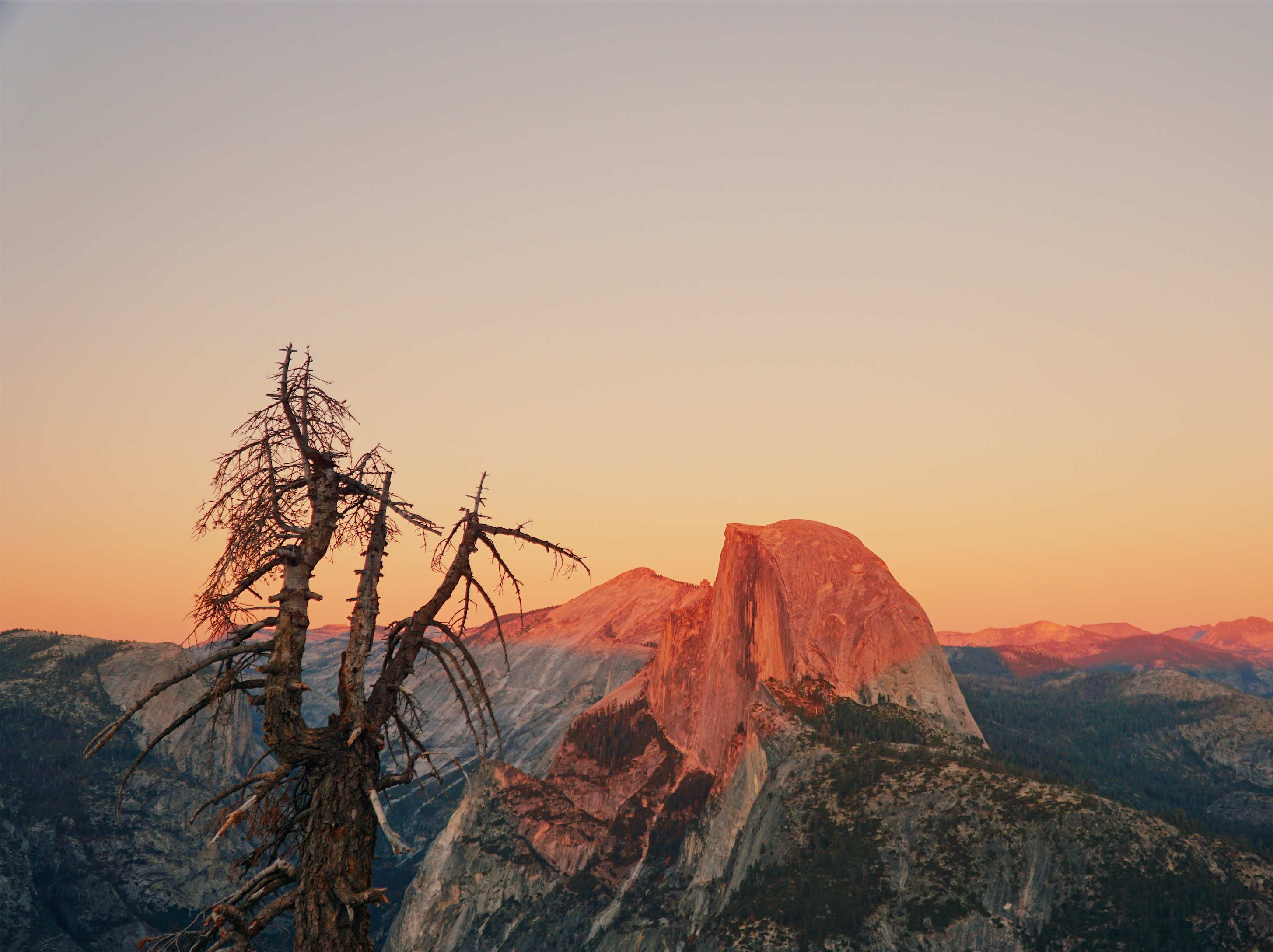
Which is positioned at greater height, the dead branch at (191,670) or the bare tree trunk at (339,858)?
the dead branch at (191,670)

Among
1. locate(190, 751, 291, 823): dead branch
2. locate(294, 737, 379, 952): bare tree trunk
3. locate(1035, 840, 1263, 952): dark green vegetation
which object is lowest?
locate(1035, 840, 1263, 952): dark green vegetation

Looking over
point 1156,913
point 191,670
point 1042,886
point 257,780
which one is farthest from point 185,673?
point 1042,886

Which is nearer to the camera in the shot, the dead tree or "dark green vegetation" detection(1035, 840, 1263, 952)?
the dead tree

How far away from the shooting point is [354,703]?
43.6 ft

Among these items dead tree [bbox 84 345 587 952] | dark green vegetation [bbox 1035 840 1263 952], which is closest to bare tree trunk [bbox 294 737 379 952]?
dead tree [bbox 84 345 587 952]

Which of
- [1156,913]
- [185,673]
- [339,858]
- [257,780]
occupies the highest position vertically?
[185,673]

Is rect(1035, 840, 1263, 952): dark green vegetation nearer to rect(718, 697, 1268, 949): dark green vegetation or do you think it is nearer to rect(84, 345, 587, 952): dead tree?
rect(718, 697, 1268, 949): dark green vegetation

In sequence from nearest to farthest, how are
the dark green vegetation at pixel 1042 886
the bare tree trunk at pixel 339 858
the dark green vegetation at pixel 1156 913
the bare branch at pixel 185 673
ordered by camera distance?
the bare branch at pixel 185 673 → the bare tree trunk at pixel 339 858 → the dark green vegetation at pixel 1156 913 → the dark green vegetation at pixel 1042 886

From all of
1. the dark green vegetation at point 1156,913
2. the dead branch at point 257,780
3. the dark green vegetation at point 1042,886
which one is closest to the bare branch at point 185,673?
the dead branch at point 257,780

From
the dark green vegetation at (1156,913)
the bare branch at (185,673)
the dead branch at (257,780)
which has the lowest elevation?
the dark green vegetation at (1156,913)

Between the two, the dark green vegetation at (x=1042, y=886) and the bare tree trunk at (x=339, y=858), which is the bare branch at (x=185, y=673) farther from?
the dark green vegetation at (x=1042, y=886)

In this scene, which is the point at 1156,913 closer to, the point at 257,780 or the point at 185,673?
the point at 257,780

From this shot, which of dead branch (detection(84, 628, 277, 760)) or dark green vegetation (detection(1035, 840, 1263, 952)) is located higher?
dead branch (detection(84, 628, 277, 760))

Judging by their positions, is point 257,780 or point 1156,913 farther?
point 1156,913
